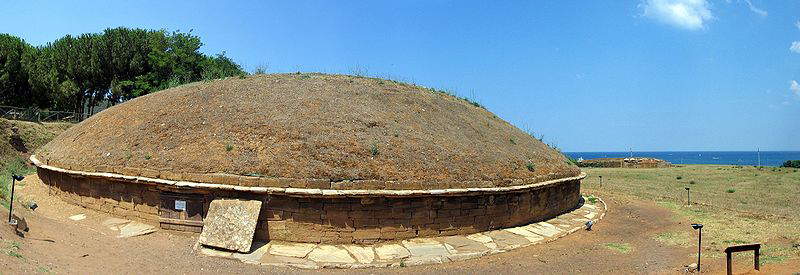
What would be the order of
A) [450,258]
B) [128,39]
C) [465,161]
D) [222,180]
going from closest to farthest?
[450,258], [222,180], [465,161], [128,39]

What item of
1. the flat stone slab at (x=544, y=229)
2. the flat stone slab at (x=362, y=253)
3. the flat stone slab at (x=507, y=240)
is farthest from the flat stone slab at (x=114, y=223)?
the flat stone slab at (x=544, y=229)

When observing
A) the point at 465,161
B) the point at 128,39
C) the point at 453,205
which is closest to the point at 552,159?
the point at 465,161

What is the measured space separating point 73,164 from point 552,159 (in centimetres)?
1454

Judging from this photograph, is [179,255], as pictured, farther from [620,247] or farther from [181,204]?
[620,247]

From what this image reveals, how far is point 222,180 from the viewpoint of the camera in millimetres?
9836

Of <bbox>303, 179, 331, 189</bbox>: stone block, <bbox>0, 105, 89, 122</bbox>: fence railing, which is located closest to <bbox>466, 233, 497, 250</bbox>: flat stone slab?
<bbox>303, 179, 331, 189</bbox>: stone block

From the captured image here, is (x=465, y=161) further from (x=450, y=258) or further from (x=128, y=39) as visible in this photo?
(x=128, y=39)

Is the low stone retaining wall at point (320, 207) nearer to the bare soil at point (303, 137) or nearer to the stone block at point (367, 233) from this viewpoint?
the stone block at point (367, 233)

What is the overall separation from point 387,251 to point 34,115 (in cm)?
2875

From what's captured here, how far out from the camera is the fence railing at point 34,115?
88.5ft

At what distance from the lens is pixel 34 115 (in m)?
27.5

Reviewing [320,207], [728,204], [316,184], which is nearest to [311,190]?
[316,184]

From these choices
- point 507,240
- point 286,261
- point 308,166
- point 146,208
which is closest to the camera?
point 286,261

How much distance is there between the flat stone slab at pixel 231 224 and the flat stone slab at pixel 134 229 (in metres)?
1.51
